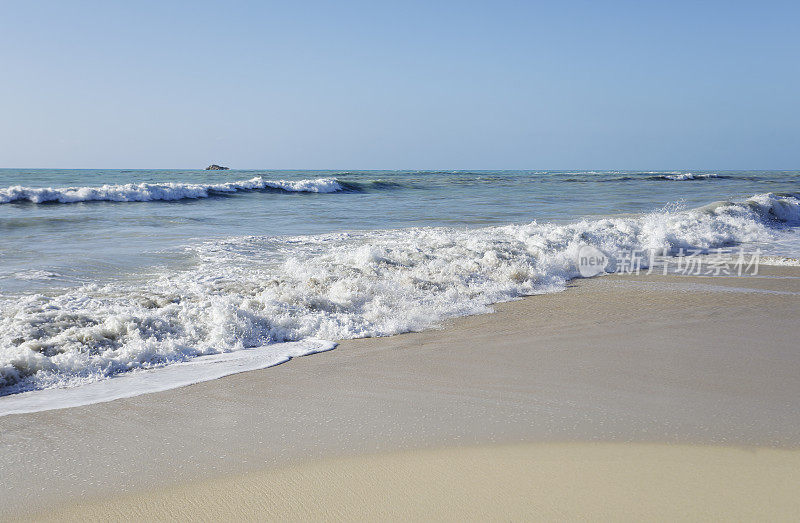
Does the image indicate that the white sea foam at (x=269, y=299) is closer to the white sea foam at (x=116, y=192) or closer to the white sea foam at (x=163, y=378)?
the white sea foam at (x=163, y=378)

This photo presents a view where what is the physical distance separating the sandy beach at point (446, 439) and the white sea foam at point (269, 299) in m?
0.64

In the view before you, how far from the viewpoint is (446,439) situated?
2.71m

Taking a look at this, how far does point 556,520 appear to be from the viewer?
2.04 m

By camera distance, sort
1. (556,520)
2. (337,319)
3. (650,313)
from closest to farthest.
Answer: (556,520), (337,319), (650,313)

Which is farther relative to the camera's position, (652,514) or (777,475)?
(777,475)

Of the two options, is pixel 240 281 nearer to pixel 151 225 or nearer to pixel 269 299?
pixel 269 299

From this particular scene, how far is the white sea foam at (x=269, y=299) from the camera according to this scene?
153 inches

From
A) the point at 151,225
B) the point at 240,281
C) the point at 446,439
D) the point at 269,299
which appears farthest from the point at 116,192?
the point at 446,439

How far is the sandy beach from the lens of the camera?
2.17 meters

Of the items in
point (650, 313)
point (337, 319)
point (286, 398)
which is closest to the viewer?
point (286, 398)

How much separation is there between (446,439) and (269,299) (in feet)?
9.53

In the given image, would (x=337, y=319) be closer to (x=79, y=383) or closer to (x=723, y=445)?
(x=79, y=383)

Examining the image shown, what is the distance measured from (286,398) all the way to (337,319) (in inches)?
67.9

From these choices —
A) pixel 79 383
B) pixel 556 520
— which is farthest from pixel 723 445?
pixel 79 383
